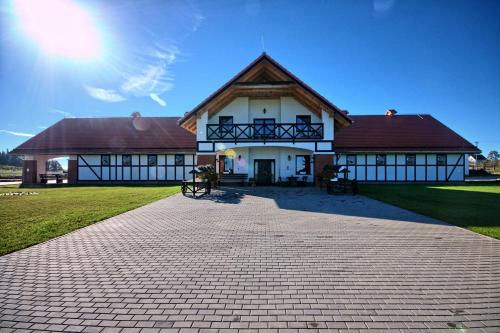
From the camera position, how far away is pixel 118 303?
123 inches

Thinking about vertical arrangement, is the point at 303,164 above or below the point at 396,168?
above

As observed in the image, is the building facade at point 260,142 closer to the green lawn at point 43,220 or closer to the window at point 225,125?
the window at point 225,125

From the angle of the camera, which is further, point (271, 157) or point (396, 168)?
point (396, 168)

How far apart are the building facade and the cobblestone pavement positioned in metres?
11.6

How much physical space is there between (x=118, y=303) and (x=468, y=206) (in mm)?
11943

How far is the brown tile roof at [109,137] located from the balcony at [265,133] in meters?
6.08

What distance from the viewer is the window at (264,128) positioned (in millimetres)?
17328

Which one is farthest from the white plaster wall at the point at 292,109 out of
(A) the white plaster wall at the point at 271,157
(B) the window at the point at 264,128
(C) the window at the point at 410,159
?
(C) the window at the point at 410,159

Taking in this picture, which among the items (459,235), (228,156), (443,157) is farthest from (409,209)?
(443,157)

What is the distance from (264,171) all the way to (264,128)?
3.42 m

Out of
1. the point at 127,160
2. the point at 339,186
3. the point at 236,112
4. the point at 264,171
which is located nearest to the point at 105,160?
the point at 127,160

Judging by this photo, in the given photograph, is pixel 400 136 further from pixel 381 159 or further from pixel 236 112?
pixel 236 112

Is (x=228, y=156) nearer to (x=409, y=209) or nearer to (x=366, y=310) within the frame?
(x=409, y=209)

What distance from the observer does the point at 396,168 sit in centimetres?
2230
